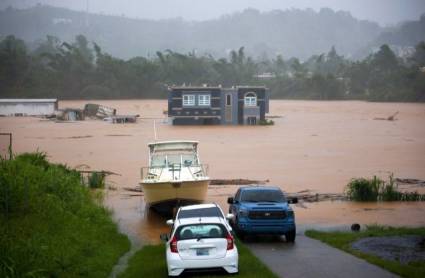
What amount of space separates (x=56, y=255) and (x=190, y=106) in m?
68.4

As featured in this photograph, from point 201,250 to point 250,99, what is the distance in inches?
2740

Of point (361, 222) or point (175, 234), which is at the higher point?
point (175, 234)

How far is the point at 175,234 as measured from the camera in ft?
47.6

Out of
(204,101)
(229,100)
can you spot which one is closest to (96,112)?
(204,101)

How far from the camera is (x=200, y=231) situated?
14.5m

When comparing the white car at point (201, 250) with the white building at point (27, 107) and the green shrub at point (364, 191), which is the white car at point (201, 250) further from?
the white building at point (27, 107)

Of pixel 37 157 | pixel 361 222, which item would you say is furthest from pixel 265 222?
pixel 37 157

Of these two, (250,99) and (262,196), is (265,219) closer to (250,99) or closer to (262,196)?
(262,196)

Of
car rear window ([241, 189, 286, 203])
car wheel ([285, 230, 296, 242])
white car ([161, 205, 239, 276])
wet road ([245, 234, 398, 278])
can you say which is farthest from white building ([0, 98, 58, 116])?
white car ([161, 205, 239, 276])

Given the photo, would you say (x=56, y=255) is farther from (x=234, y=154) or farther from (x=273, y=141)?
(x=273, y=141)

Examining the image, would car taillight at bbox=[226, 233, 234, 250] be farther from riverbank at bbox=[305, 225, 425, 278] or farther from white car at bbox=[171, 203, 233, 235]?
riverbank at bbox=[305, 225, 425, 278]

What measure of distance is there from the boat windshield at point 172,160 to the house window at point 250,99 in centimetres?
5457

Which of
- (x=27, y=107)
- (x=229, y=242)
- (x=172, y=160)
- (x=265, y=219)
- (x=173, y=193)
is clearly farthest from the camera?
(x=27, y=107)

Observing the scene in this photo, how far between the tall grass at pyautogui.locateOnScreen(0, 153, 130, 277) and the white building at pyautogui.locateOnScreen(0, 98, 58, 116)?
77.7 meters
